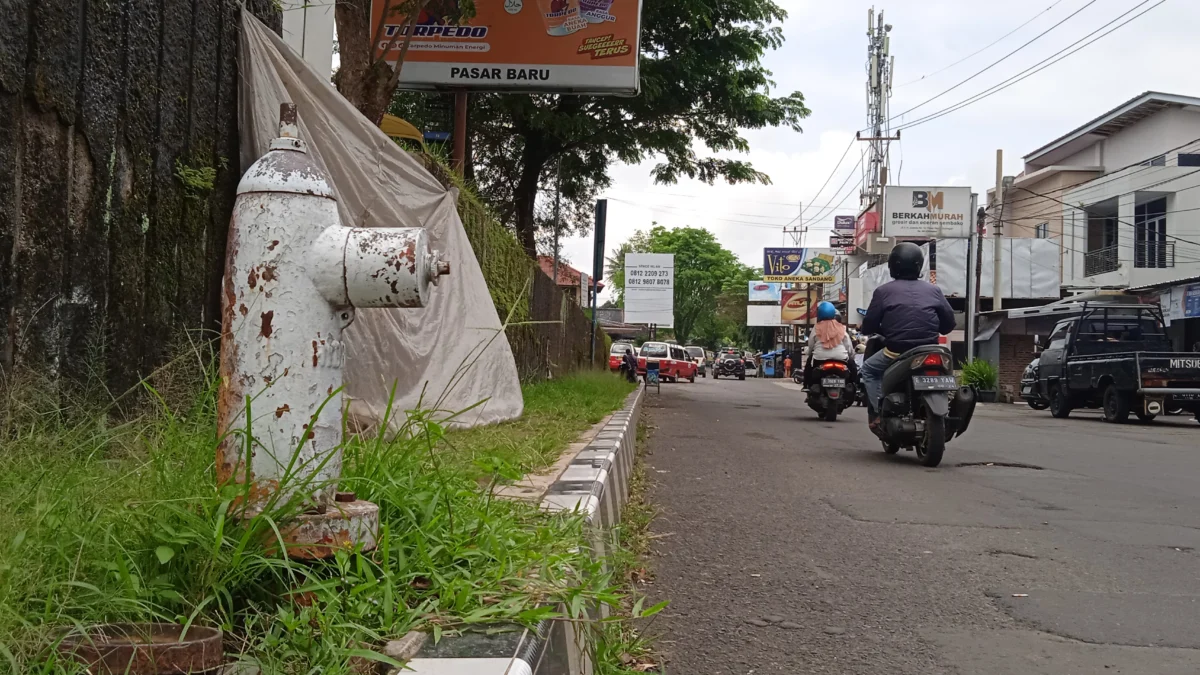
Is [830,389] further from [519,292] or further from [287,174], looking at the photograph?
[287,174]

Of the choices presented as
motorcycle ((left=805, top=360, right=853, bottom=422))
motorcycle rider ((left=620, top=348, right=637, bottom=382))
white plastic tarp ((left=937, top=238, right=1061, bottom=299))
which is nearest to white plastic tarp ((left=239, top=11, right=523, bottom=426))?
motorcycle ((left=805, top=360, right=853, bottom=422))

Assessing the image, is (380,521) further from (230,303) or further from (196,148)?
(196,148)

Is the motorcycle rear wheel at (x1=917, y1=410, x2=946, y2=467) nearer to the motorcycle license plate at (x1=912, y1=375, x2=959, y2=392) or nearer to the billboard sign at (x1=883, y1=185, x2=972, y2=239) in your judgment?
the motorcycle license plate at (x1=912, y1=375, x2=959, y2=392)

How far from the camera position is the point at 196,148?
4.18m

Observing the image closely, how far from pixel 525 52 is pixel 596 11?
129 centimetres

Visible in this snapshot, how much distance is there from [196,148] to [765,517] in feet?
11.1

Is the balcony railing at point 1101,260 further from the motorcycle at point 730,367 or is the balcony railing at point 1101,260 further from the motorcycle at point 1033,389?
the motorcycle at point 730,367

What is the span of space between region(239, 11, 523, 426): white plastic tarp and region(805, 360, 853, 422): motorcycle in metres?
5.92

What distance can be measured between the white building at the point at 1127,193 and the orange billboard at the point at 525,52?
18.1m

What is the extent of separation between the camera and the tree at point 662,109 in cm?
1692

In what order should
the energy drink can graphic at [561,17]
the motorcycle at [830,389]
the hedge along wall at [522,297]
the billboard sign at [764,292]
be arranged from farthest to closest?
the billboard sign at [764,292] → the energy drink can graphic at [561,17] → the motorcycle at [830,389] → the hedge along wall at [522,297]

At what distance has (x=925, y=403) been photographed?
751cm

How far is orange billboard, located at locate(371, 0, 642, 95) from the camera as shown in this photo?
14.2 meters

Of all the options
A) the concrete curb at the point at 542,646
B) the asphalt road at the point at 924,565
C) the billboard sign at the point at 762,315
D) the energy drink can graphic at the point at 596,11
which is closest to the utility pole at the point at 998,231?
the energy drink can graphic at the point at 596,11
